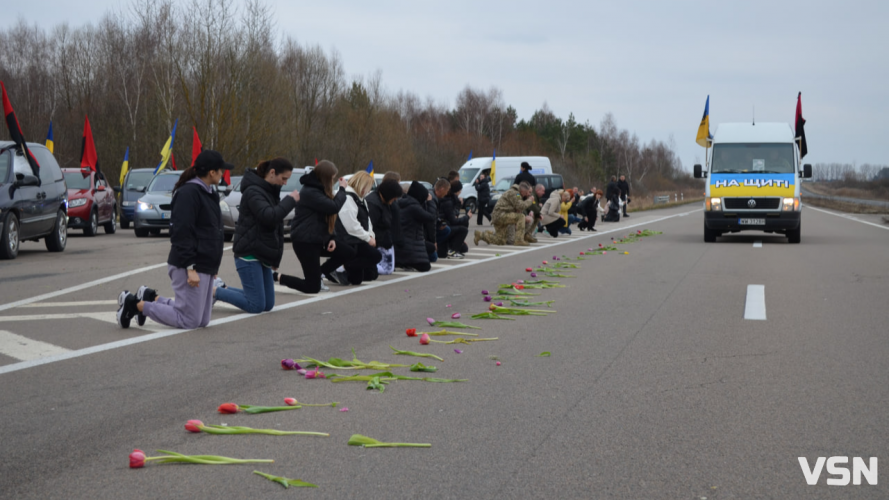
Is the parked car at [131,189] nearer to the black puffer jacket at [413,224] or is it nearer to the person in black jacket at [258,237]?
the black puffer jacket at [413,224]

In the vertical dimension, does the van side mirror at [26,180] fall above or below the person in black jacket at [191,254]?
above

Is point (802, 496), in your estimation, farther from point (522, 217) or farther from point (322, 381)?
point (522, 217)

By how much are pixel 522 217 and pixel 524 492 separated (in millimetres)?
17056

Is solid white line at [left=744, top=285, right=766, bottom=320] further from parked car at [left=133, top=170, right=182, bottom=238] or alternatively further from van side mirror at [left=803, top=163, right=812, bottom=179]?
parked car at [left=133, top=170, right=182, bottom=238]

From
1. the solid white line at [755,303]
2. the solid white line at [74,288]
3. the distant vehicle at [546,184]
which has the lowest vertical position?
the solid white line at [755,303]

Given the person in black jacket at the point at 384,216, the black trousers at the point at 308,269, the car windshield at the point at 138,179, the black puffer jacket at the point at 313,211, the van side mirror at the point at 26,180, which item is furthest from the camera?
the car windshield at the point at 138,179

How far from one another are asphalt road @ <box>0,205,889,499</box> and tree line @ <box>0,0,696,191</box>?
94.9ft

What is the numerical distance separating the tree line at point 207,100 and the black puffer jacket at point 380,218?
25619 millimetres

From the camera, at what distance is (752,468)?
14.3 ft

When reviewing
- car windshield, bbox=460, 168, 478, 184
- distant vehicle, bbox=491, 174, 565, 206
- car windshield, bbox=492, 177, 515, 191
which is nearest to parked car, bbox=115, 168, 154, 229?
distant vehicle, bbox=491, 174, 565, 206

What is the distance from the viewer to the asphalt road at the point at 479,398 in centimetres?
422

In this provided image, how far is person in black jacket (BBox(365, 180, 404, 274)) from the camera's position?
43.7 feet

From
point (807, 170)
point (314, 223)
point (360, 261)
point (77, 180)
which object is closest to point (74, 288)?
point (314, 223)

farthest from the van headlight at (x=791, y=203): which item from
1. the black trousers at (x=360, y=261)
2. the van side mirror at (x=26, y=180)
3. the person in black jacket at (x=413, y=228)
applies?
the van side mirror at (x=26, y=180)
